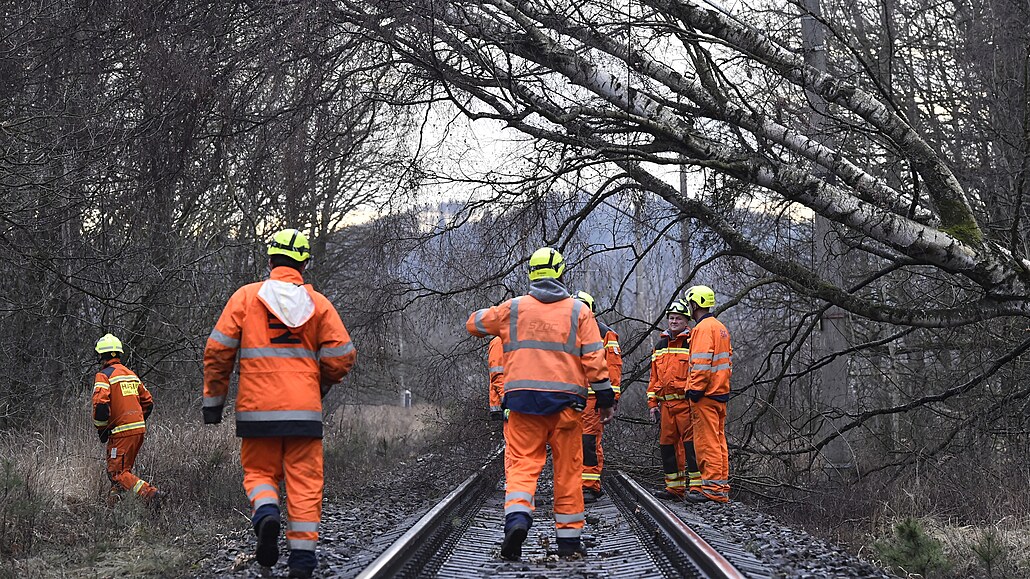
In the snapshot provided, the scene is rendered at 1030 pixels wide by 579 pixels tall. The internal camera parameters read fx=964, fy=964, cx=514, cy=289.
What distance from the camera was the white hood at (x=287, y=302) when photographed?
236 inches

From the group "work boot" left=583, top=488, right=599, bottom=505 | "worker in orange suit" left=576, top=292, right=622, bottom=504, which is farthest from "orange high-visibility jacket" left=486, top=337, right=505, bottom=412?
"work boot" left=583, top=488, right=599, bottom=505

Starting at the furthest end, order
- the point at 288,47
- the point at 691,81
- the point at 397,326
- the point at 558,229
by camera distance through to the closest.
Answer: the point at 397,326 < the point at 558,229 < the point at 691,81 < the point at 288,47

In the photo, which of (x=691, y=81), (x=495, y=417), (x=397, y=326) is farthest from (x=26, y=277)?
(x=691, y=81)

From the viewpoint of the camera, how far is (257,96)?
10500mm

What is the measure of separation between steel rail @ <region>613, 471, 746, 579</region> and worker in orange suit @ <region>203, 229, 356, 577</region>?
8.06ft

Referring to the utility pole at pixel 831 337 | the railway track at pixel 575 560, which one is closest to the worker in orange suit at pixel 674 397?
the railway track at pixel 575 560

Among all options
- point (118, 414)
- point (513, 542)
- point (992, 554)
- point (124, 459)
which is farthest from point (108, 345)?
point (992, 554)

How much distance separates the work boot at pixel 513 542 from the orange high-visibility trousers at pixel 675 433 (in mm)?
4907

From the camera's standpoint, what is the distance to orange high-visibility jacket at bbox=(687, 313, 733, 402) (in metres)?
10.4

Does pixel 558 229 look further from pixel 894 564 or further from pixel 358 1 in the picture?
pixel 894 564

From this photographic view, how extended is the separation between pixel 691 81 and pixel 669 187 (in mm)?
1522

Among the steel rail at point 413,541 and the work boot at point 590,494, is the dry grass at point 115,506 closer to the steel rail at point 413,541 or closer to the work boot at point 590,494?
the steel rail at point 413,541

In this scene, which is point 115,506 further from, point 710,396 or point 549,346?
point 710,396

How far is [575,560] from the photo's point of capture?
6.93 metres
